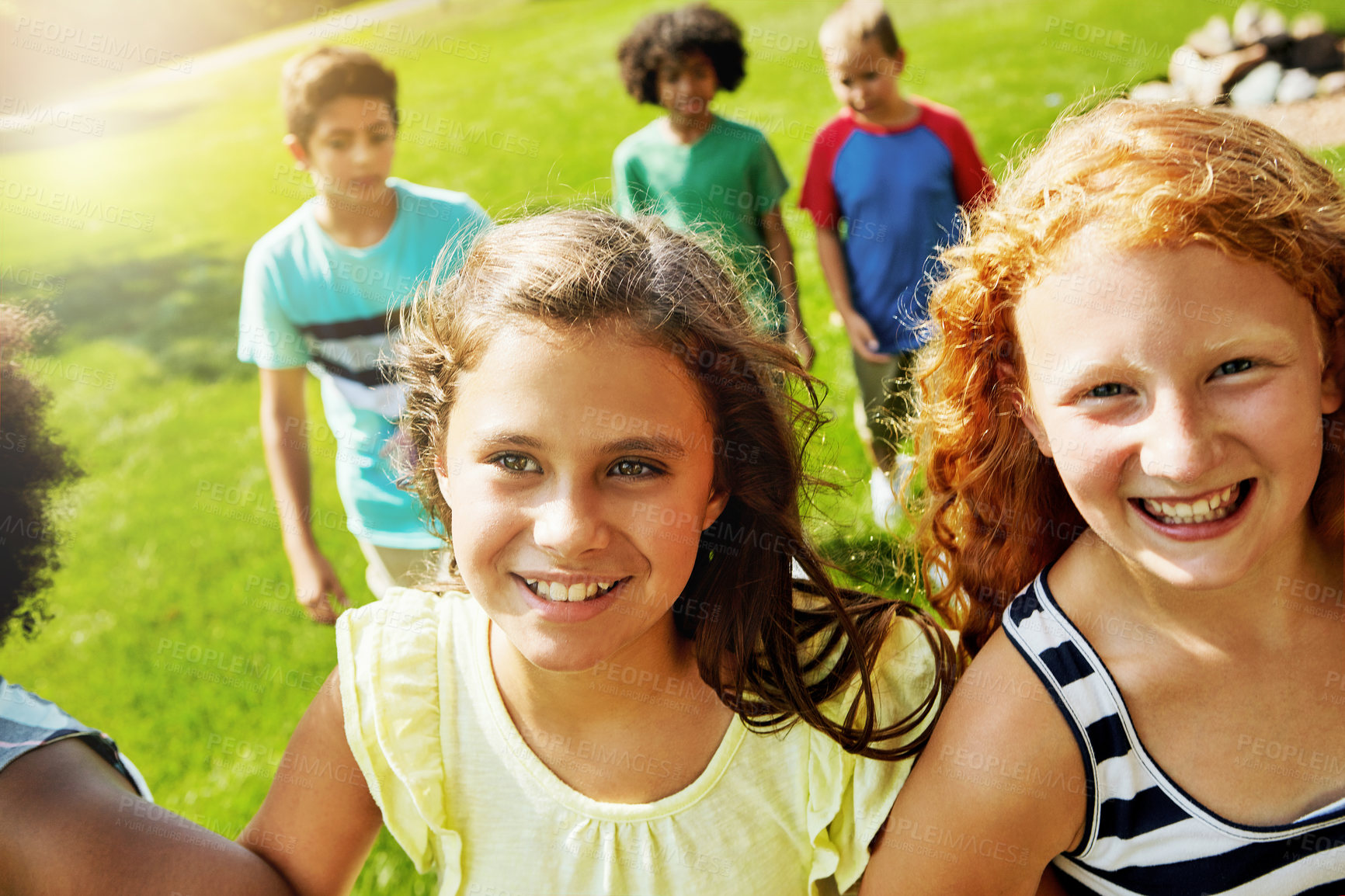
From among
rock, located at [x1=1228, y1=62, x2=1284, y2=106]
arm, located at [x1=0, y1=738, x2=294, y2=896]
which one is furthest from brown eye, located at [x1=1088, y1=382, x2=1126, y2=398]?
rock, located at [x1=1228, y1=62, x2=1284, y2=106]

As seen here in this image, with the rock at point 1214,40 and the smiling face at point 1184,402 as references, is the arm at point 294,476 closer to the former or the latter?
the smiling face at point 1184,402

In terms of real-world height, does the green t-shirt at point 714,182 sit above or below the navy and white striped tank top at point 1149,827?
above

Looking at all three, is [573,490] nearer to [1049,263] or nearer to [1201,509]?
[1049,263]

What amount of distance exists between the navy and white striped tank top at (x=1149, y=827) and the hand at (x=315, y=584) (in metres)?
2.23

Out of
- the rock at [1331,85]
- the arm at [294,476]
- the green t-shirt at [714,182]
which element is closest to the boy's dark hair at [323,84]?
the arm at [294,476]

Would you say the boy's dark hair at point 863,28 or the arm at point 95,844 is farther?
the boy's dark hair at point 863,28

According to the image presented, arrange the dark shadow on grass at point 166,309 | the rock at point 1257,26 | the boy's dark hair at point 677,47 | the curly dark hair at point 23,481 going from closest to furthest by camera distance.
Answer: the curly dark hair at point 23,481
the boy's dark hair at point 677,47
the dark shadow on grass at point 166,309
the rock at point 1257,26

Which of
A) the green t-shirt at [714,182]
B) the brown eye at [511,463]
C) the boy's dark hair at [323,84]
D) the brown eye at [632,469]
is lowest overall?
the brown eye at [632,469]

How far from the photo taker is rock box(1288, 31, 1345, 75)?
817 centimetres

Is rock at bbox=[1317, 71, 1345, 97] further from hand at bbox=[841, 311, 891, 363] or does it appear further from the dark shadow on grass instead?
the dark shadow on grass

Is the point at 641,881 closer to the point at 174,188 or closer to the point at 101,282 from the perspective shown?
the point at 101,282

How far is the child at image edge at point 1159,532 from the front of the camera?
4.77 ft

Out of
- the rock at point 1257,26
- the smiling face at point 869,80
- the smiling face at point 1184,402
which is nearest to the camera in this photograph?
the smiling face at point 1184,402

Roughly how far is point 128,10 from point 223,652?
9.12 m
